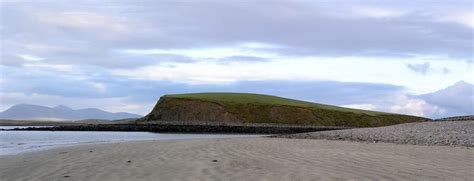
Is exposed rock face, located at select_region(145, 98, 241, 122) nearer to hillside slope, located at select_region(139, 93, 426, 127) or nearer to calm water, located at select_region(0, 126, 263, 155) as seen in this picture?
hillside slope, located at select_region(139, 93, 426, 127)

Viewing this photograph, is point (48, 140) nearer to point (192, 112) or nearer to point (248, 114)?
point (192, 112)

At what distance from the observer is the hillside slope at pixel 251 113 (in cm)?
10744

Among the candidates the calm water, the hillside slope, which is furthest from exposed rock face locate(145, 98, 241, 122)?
the calm water

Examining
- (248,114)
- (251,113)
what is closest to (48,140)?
(248,114)

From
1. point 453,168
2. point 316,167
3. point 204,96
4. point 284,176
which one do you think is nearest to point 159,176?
point 284,176

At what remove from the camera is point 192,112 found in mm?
108062

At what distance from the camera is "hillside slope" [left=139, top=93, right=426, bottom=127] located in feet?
352

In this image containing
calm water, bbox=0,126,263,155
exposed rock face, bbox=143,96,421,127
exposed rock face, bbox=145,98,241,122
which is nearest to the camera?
calm water, bbox=0,126,263,155

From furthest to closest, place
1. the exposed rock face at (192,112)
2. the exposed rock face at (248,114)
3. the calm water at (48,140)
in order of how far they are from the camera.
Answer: the exposed rock face at (248,114)
the exposed rock face at (192,112)
the calm water at (48,140)

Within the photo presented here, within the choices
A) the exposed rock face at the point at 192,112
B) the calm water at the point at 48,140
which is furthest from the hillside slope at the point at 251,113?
the calm water at the point at 48,140

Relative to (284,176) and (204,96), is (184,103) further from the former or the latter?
(284,176)

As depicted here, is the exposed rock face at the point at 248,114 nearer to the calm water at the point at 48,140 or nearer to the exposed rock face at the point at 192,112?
the exposed rock face at the point at 192,112

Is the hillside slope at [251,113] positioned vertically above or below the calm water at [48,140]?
above

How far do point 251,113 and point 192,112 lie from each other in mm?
12275
